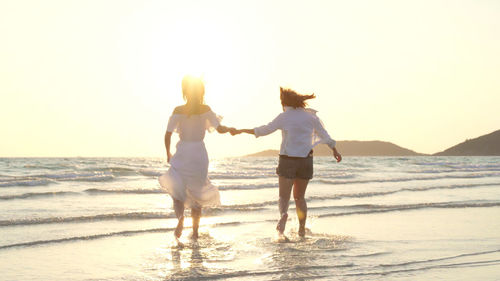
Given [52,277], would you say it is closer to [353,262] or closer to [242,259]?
[242,259]

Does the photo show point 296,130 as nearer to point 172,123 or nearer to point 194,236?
point 172,123

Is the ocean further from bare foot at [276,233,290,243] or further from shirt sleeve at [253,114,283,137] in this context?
shirt sleeve at [253,114,283,137]

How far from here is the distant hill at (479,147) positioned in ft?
566

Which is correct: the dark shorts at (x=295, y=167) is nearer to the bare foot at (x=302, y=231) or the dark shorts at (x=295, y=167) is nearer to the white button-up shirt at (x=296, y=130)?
the white button-up shirt at (x=296, y=130)

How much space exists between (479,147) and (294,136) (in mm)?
186144

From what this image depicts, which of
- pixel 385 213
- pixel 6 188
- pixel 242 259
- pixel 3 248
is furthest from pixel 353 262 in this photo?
pixel 6 188

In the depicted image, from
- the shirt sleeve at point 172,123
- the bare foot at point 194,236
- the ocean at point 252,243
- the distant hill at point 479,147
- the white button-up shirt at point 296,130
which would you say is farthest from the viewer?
the distant hill at point 479,147

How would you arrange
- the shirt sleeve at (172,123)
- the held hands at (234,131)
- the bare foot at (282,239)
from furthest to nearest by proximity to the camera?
the held hands at (234,131) < the bare foot at (282,239) < the shirt sleeve at (172,123)

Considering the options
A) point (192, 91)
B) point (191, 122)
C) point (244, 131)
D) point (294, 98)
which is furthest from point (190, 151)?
point (294, 98)

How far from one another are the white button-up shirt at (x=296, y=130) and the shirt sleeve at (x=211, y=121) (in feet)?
2.20

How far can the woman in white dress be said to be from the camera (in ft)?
21.3

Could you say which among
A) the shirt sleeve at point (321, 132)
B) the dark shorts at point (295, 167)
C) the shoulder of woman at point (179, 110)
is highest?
the shoulder of woman at point (179, 110)

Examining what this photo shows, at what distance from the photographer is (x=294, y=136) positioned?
694 cm

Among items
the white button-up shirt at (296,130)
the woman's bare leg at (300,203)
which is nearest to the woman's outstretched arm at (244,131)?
the white button-up shirt at (296,130)
